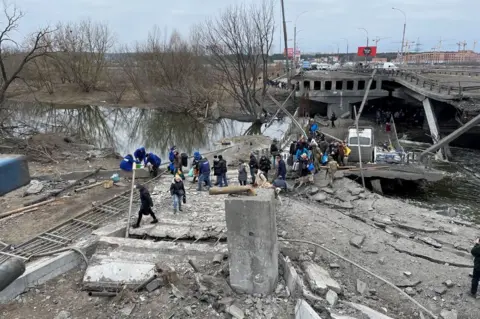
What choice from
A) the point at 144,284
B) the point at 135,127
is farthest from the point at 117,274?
the point at 135,127

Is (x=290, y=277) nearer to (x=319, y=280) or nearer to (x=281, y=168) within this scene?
(x=319, y=280)

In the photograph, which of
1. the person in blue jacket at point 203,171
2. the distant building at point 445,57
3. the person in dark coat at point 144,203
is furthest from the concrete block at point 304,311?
the distant building at point 445,57

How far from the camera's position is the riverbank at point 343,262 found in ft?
23.2

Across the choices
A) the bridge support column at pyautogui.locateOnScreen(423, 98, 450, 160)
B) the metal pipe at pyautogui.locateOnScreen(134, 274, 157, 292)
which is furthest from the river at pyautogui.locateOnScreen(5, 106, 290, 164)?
the metal pipe at pyautogui.locateOnScreen(134, 274, 157, 292)

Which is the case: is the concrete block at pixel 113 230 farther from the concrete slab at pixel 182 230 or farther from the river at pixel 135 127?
the river at pixel 135 127

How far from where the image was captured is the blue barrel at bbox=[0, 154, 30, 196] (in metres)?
14.1

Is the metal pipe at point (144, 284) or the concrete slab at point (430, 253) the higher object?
the metal pipe at point (144, 284)

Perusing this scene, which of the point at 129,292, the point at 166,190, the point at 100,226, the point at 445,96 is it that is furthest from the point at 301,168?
the point at 445,96

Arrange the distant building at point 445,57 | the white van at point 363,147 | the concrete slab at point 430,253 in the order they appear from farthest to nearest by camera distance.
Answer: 1. the distant building at point 445,57
2. the white van at point 363,147
3. the concrete slab at point 430,253

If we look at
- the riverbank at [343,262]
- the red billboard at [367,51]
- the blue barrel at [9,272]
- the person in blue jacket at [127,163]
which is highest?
the red billboard at [367,51]

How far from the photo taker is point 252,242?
22.3ft

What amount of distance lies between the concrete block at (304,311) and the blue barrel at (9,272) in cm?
542

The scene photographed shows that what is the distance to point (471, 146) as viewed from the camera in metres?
28.9

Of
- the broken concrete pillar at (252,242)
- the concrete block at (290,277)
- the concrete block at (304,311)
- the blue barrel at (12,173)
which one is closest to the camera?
the concrete block at (304,311)
